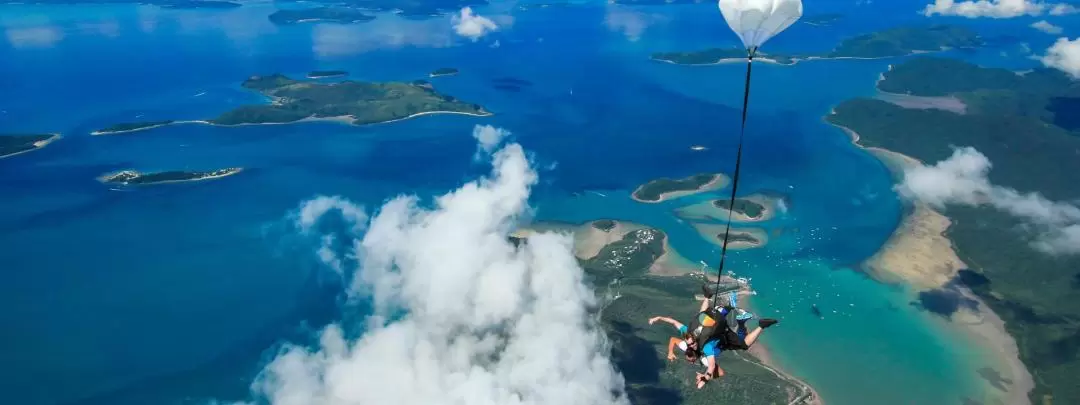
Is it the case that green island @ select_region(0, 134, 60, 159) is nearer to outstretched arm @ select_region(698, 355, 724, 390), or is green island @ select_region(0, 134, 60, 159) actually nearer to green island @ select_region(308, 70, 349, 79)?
green island @ select_region(308, 70, 349, 79)

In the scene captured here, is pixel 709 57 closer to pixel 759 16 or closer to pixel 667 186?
pixel 667 186

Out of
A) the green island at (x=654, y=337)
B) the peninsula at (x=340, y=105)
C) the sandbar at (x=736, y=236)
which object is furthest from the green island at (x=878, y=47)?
the green island at (x=654, y=337)

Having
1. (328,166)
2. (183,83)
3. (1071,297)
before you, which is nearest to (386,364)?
(328,166)

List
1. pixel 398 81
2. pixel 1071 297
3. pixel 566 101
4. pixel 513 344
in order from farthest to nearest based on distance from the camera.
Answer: pixel 398 81 → pixel 566 101 → pixel 1071 297 → pixel 513 344

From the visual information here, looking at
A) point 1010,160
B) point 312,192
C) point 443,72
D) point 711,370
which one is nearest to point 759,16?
point 711,370

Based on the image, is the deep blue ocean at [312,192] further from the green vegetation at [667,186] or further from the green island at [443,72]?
the green island at [443,72]

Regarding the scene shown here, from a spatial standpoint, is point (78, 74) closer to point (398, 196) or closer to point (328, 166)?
point (328, 166)
